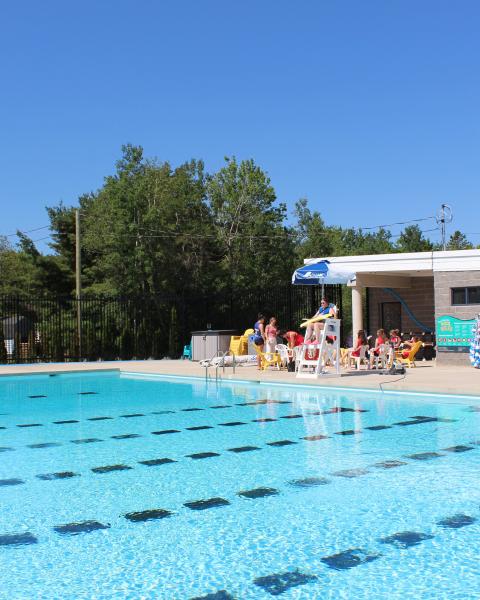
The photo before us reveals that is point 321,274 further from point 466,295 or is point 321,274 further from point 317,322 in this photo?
point 317,322

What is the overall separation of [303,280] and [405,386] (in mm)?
6665

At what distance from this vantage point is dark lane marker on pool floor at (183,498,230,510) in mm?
5047

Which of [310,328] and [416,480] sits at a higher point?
[310,328]

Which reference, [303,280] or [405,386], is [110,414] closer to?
[405,386]

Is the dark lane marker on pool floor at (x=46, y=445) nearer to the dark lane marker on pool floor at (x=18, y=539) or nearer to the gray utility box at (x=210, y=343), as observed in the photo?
the dark lane marker on pool floor at (x=18, y=539)

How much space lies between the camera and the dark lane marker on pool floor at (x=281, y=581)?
348 cm

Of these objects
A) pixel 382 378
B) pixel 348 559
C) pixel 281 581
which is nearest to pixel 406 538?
pixel 348 559

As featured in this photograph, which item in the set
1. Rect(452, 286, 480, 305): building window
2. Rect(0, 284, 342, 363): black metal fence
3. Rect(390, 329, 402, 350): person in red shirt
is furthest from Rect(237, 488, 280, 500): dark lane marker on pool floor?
Rect(0, 284, 342, 363): black metal fence

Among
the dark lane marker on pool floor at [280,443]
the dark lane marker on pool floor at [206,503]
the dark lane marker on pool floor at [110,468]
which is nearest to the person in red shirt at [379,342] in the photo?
the dark lane marker on pool floor at [280,443]

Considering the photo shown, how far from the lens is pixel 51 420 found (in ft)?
32.2

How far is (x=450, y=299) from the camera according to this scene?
15922 mm

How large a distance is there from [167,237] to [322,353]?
20004 millimetres

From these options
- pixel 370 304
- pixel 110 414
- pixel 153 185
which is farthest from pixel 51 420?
pixel 153 185

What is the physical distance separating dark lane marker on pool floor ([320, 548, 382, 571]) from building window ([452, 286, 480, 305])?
41.2ft
